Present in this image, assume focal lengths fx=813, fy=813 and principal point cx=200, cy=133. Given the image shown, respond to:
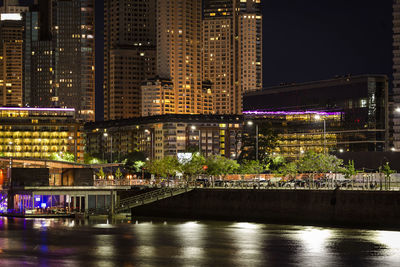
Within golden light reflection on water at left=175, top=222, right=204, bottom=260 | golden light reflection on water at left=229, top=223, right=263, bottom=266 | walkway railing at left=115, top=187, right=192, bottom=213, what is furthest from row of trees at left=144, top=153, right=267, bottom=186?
golden light reflection on water at left=229, top=223, right=263, bottom=266

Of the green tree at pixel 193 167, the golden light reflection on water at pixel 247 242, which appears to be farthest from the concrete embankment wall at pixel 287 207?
the green tree at pixel 193 167

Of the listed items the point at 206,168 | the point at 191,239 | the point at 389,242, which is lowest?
the point at 191,239

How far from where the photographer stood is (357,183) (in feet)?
383

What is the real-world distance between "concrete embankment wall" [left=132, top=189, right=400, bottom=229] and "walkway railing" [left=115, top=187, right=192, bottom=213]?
871mm

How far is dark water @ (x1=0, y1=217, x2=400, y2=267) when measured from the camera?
7646 cm

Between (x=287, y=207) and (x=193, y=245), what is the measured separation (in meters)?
25.6

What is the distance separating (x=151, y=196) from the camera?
421ft

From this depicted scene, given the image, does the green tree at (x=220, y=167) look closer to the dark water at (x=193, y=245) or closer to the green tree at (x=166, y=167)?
the green tree at (x=166, y=167)

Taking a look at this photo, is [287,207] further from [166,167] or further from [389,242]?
[166,167]

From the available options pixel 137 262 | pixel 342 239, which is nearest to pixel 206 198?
pixel 342 239

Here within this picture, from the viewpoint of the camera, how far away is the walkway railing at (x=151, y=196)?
126838 mm

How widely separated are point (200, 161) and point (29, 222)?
51.1 m

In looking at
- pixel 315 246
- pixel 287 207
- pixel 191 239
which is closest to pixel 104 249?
pixel 191 239

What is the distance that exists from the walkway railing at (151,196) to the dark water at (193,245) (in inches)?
577
